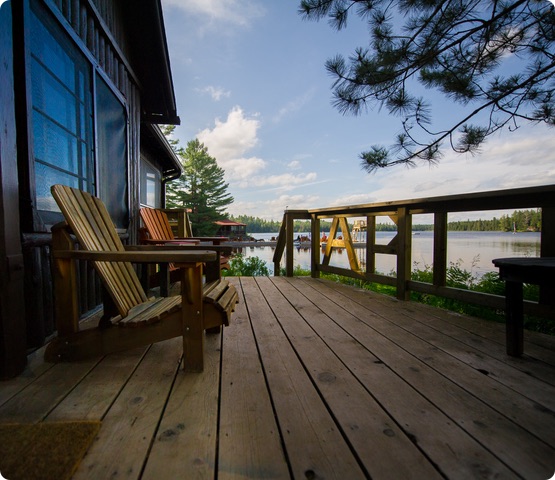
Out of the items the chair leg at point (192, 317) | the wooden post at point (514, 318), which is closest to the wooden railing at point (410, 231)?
the wooden post at point (514, 318)

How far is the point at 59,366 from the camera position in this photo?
1.42 meters

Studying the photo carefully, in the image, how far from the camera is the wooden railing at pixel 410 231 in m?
1.80

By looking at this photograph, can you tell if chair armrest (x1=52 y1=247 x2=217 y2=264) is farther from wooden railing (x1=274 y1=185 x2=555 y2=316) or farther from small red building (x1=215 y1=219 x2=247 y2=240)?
small red building (x1=215 y1=219 x2=247 y2=240)

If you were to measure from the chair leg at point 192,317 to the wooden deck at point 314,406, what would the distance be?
0.07 m

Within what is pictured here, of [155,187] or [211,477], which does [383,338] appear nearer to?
[211,477]

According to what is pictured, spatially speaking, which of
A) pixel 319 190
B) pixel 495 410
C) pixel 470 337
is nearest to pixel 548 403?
pixel 495 410

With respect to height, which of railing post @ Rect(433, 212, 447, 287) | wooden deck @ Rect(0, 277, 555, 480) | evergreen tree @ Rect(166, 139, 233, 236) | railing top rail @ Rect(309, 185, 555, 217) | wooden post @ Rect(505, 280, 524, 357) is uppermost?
evergreen tree @ Rect(166, 139, 233, 236)

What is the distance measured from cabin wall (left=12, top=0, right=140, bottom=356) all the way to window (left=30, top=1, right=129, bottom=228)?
0.11m

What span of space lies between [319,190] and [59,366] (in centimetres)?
3555

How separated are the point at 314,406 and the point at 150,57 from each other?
414cm

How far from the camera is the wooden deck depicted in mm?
796

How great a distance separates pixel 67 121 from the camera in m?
2.07

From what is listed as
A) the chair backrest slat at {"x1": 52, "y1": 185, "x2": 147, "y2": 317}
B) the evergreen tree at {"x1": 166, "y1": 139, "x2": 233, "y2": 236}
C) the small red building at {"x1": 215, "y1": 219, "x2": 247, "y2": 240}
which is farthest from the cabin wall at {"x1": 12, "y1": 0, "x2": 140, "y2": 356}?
the evergreen tree at {"x1": 166, "y1": 139, "x2": 233, "y2": 236}

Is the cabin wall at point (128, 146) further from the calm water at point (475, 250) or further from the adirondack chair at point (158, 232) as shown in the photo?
the calm water at point (475, 250)
